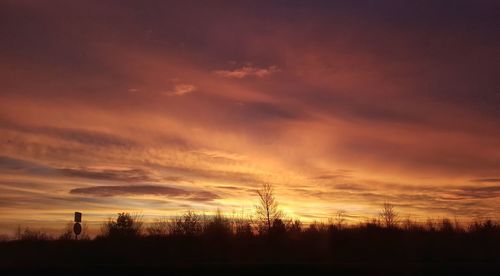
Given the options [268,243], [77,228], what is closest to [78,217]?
[77,228]

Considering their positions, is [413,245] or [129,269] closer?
[129,269]

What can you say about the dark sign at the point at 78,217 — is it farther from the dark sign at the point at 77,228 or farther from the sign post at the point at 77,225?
the dark sign at the point at 77,228

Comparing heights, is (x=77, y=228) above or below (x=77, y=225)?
below

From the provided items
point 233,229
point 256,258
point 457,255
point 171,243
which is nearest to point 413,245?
point 457,255

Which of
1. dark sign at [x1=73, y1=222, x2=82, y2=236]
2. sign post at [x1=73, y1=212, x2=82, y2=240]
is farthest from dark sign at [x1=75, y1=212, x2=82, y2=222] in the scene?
dark sign at [x1=73, y1=222, x2=82, y2=236]

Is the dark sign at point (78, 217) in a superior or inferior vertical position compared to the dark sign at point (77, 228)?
superior

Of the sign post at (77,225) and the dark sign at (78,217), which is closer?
the sign post at (77,225)

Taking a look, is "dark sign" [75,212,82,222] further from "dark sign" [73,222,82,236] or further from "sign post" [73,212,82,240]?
"dark sign" [73,222,82,236]

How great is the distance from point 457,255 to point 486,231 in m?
7.42

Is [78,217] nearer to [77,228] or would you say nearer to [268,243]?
[77,228]

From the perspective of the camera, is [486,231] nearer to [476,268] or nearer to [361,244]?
[361,244]

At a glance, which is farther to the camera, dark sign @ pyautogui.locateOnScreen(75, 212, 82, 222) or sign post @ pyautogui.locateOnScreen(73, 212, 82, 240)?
dark sign @ pyautogui.locateOnScreen(75, 212, 82, 222)

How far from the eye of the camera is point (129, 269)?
29.9 ft

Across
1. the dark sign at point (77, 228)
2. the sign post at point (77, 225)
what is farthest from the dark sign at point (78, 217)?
the dark sign at point (77, 228)
